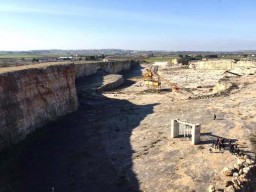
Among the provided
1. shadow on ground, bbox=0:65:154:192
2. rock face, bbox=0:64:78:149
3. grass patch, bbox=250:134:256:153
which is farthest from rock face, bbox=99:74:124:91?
grass patch, bbox=250:134:256:153

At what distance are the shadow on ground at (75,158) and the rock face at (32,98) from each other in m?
1.29

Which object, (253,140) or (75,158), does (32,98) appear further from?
(253,140)

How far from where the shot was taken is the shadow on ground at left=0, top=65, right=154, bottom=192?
90.3 feet

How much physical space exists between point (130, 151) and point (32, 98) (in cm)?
1455

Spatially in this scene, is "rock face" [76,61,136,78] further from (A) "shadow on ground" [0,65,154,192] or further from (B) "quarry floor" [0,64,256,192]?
(A) "shadow on ground" [0,65,154,192]

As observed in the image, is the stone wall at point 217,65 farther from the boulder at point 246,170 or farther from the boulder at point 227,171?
the boulder at point 227,171

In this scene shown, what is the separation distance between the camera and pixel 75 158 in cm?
3291

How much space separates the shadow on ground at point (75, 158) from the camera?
27.5 m

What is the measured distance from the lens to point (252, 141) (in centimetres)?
3378

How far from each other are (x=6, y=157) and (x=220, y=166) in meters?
18.5

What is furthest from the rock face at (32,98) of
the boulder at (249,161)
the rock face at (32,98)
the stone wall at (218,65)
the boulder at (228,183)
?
the stone wall at (218,65)

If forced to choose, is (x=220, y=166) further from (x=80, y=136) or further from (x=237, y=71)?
(x=237, y=71)

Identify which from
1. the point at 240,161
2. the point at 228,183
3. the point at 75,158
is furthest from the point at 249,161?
the point at 75,158

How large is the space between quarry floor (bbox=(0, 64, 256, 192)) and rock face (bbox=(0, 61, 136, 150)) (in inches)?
54.7
